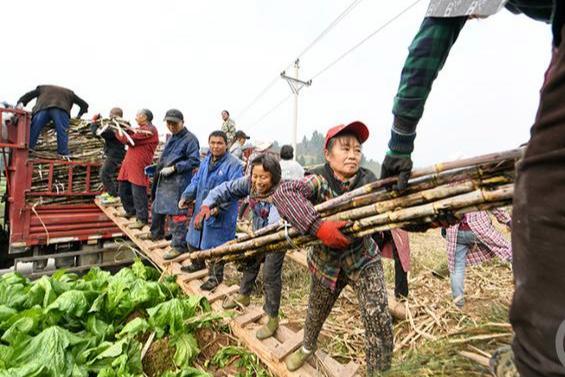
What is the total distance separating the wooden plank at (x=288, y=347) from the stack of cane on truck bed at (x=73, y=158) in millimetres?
4530

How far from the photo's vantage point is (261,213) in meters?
3.50

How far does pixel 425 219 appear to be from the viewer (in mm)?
1485

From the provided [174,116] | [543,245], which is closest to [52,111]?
[174,116]

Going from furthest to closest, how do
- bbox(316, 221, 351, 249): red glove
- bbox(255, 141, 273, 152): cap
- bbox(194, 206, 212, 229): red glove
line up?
1. bbox(255, 141, 273, 152): cap
2. bbox(194, 206, 212, 229): red glove
3. bbox(316, 221, 351, 249): red glove

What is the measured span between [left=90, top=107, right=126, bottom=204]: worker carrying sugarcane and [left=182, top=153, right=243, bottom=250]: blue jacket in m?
2.44

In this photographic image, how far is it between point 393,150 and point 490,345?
920mm

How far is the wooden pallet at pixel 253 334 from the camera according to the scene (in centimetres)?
252

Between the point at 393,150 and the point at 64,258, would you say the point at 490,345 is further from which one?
the point at 64,258

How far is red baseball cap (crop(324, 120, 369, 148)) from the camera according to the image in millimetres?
2092

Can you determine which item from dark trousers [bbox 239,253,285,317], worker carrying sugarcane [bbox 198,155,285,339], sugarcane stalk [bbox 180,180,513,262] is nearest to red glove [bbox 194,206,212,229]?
worker carrying sugarcane [bbox 198,155,285,339]

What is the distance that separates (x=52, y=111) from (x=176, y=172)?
3.21 m

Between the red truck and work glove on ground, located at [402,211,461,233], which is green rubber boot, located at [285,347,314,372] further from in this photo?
the red truck

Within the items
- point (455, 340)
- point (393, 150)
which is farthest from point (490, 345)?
point (393, 150)

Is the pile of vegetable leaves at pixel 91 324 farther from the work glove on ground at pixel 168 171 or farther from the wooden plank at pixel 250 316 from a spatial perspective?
the work glove on ground at pixel 168 171
